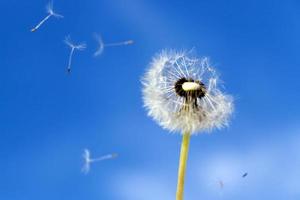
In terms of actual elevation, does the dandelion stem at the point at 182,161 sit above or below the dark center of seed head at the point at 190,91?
below

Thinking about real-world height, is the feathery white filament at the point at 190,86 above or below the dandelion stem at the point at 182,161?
above

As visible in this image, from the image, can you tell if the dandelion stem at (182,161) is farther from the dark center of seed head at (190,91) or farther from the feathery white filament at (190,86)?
the feathery white filament at (190,86)

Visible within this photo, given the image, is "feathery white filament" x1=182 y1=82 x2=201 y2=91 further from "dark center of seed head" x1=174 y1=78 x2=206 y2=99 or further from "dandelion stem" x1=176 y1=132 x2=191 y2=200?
"dandelion stem" x1=176 y1=132 x2=191 y2=200

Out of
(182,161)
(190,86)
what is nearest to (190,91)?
(190,86)

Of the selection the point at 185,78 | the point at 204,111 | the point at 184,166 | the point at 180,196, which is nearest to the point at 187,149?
the point at 184,166

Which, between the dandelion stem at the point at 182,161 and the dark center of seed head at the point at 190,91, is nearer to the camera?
the dandelion stem at the point at 182,161

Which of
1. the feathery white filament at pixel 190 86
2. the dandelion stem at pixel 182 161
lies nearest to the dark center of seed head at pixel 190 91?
the feathery white filament at pixel 190 86

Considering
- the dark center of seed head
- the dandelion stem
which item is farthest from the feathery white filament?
the dandelion stem

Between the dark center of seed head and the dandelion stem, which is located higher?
the dark center of seed head

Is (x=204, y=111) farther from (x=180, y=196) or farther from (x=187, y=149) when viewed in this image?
(x=180, y=196)
